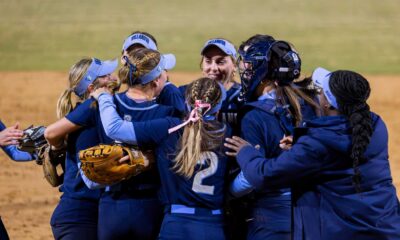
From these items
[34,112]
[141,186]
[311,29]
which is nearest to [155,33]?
[311,29]

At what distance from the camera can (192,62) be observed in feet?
67.8

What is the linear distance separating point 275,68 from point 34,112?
11.1m

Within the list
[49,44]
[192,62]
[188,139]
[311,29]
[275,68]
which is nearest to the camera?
[188,139]

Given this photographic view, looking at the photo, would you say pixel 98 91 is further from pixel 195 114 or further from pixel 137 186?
pixel 195 114

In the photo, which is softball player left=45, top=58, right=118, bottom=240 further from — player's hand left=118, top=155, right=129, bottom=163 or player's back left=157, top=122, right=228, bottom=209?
player's back left=157, top=122, right=228, bottom=209

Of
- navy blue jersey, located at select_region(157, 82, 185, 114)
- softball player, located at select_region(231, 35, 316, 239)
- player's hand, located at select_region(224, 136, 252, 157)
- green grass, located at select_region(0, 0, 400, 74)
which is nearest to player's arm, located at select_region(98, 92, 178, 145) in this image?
player's hand, located at select_region(224, 136, 252, 157)

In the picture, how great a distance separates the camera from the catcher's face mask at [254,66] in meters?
4.66

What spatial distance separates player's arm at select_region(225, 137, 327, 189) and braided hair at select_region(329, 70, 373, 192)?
0.56 ft

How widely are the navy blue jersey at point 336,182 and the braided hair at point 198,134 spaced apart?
382mm

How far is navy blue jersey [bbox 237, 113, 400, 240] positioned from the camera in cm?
395

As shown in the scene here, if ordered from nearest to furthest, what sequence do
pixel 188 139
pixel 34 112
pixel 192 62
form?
pixel 188 139
pixel 34 112
pixel 192 62

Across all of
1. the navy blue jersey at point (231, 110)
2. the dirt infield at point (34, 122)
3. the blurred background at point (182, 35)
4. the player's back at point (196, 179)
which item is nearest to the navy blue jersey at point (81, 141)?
the player's back at point (196, 179)

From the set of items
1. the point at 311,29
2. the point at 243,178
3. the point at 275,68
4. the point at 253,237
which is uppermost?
the point at 275,68

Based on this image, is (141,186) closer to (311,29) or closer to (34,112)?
(34,112)
